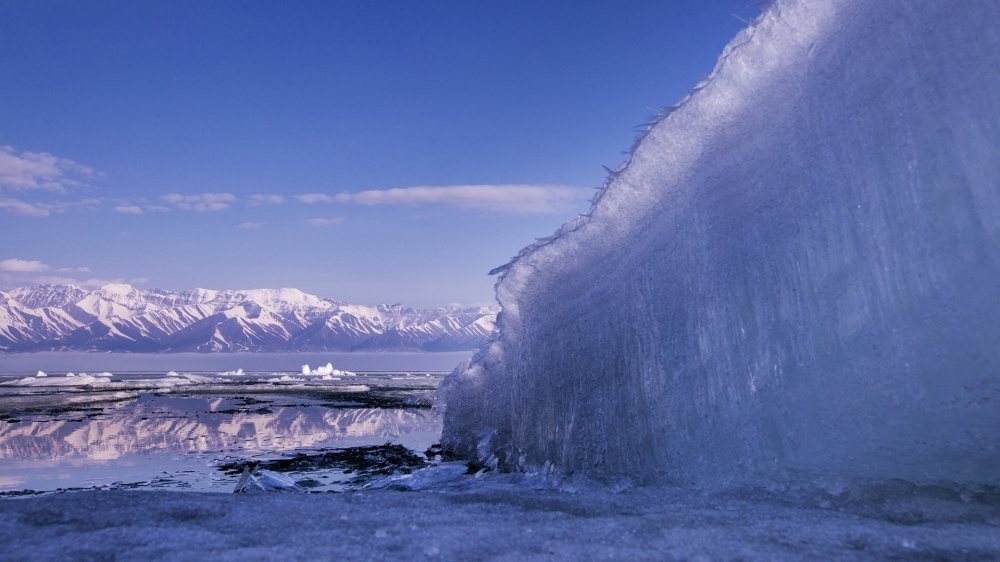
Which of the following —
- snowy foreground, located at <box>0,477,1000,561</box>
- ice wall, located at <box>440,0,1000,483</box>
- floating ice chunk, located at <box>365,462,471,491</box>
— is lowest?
floating ice chunk, located at <box>365,462,471,491</box>

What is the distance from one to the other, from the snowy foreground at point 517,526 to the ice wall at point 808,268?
0.29 m

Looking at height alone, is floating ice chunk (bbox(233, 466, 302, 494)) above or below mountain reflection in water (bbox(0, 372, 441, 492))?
above

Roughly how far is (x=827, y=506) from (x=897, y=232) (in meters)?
1.42

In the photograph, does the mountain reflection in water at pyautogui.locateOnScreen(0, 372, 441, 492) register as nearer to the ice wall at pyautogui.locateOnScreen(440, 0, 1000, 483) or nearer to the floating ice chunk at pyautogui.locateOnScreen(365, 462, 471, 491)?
Answer: the floating ice chunk at pyautogui.locateOnScreen(365, 462, 471, 491)

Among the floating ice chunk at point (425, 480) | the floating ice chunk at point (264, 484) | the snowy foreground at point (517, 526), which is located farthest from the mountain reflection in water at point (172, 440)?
the snowy foreground at point (517, 526)

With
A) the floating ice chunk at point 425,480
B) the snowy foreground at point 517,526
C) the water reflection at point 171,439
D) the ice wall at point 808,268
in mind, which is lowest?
the water reflection at point 171,439

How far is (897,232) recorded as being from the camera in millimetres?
2939

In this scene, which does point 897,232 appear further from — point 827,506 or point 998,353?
point 827,506

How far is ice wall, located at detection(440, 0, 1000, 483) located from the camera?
2740 mm

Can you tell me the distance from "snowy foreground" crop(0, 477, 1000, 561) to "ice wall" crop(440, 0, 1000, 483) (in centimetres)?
29

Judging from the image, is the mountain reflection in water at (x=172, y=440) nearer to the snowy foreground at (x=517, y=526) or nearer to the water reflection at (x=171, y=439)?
the water reflection at (x=171, y=439)

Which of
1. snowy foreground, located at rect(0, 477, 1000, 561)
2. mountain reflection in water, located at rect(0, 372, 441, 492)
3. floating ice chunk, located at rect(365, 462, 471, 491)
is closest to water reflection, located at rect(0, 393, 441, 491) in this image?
mountain reflection in water, located at rect(0, 372, 441, 492)

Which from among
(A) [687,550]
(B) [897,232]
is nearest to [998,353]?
(B) [897,232]

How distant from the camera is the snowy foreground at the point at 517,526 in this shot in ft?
6.86
